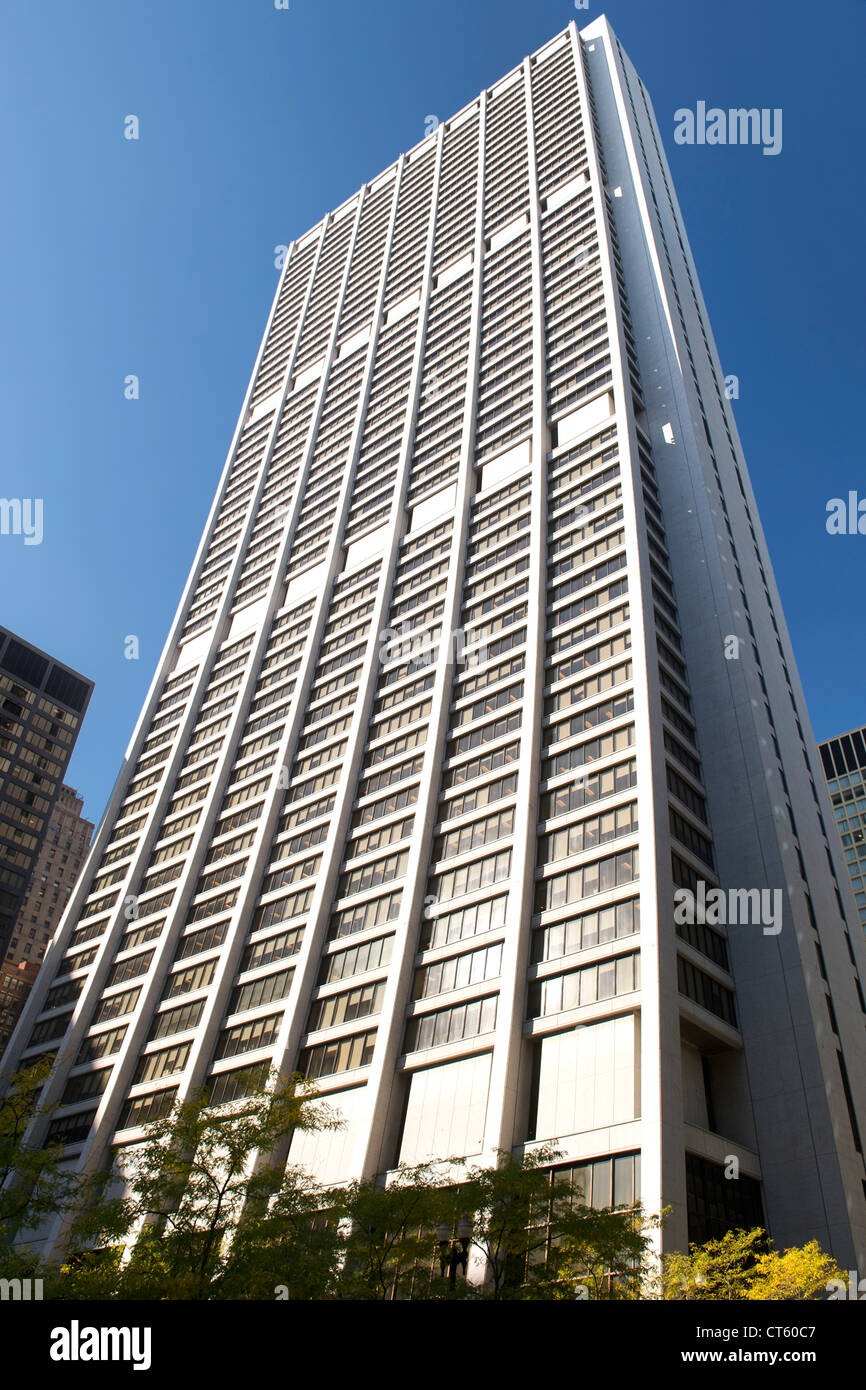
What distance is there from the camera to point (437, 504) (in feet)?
273

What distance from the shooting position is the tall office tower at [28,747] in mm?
96312

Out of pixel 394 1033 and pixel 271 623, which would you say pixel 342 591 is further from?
pixel 394 1033

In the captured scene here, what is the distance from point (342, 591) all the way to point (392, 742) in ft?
73.4

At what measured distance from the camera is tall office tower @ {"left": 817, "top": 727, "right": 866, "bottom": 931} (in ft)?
420

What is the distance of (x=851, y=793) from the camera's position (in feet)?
448

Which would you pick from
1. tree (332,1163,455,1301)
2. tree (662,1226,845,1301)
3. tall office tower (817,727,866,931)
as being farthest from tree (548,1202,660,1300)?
tall office tower (817,727,866,931)

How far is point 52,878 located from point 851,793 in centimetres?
11924

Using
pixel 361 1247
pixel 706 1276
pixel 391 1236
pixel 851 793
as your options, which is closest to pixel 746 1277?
pixel 706 1276

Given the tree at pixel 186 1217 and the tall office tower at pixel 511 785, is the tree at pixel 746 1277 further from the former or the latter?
the tree at pixel 186 1217

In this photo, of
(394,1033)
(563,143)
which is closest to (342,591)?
(394,1033)

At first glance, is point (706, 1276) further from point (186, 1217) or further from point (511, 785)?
point (511, 785)

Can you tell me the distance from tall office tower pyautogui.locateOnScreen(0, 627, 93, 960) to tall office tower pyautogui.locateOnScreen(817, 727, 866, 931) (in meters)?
98.8

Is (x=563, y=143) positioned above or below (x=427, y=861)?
above

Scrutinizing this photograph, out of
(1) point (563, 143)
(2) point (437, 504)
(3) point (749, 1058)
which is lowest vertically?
(3) point (749, 1058)
